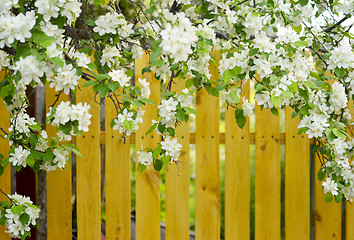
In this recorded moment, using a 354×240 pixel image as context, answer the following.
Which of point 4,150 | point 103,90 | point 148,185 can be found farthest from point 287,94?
point 4,150

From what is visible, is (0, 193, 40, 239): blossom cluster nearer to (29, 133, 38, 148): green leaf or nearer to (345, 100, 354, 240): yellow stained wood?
(29, 133, 38, 148): green leaf

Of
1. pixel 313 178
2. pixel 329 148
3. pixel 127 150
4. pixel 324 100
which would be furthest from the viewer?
pixel 313 178

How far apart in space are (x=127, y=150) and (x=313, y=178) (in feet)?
4.15

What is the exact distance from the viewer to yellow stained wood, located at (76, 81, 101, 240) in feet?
7.71

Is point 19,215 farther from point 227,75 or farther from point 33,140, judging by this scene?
point 227,75

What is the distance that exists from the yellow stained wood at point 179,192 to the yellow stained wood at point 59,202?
0.59 meters

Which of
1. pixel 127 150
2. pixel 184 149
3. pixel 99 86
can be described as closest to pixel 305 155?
pixel 184 149

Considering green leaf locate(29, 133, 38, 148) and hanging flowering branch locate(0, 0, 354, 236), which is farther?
green leaf locate(29, 133, 38, 148)

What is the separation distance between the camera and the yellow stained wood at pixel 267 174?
7.99 ft

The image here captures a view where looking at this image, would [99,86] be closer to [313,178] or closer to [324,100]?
[324,100]

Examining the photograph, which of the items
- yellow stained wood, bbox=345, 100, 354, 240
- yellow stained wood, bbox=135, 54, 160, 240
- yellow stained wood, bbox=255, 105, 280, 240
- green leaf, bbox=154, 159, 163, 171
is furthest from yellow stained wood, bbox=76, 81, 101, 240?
yellow stained wood, bbox=345, 100, 354, 240

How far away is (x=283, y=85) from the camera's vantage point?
149cm

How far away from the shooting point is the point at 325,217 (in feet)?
8.35

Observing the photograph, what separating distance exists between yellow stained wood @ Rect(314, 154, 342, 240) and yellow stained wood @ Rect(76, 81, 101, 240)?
1352mm
